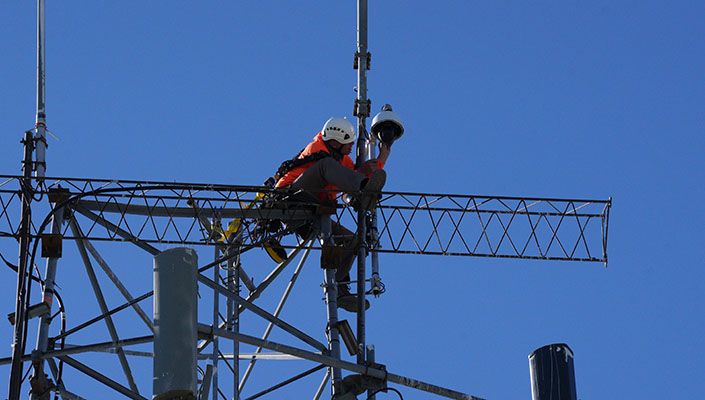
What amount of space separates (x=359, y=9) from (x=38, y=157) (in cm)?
509

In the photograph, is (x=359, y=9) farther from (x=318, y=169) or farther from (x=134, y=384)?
(x=134, y=384)

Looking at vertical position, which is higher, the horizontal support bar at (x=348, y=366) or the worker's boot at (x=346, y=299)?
the worker's boot at (x=346, y=299)

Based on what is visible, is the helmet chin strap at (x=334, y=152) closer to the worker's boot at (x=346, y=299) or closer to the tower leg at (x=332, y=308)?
the tower leg at (x=332, y=308)

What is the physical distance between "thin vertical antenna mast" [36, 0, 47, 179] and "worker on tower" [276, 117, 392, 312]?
3170 millimetres

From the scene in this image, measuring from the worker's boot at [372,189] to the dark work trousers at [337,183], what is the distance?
129 mm

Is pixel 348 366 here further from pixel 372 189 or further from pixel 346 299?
pixel 372 189

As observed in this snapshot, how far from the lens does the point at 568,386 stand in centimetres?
575

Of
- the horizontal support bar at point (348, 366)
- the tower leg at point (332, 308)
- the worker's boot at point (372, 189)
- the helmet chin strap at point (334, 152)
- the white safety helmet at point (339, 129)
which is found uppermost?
the white safety helmet at point (339, 129)

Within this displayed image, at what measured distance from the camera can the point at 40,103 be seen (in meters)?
17.7

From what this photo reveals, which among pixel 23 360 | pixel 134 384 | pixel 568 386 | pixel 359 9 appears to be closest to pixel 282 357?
pixel 134 384

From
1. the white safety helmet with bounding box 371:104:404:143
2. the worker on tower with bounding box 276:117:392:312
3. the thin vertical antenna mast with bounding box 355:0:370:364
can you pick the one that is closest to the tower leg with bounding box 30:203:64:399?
the worker on tower with bounding box 276:117:392:312

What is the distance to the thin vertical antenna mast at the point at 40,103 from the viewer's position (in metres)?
16.7

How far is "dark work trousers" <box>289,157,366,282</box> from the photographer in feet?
53.5

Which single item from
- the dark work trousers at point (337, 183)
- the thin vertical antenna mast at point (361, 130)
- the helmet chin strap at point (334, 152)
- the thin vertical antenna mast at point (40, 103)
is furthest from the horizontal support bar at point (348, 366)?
the helmet chin strap at point (334, 152)
